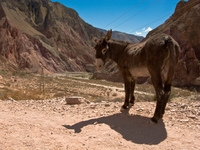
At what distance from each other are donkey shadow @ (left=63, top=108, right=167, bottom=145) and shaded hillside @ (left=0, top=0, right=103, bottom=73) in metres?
52.2

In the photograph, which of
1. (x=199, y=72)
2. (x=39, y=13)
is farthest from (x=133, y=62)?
(x=39, y=13)

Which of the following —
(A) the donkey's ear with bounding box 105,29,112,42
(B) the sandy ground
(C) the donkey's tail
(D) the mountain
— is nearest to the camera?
(B) the sandy ground

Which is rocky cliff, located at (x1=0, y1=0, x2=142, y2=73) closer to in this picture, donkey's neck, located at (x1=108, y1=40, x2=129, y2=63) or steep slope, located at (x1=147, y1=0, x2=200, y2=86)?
Result: steep slope, located at (x1=147, y1=0, x2=200, y2=86)

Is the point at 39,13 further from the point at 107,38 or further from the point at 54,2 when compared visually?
the point at 107,38

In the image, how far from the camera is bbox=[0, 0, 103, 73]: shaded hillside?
5726 centimetres

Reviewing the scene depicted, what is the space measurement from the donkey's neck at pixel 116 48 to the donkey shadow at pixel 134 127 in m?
2.08

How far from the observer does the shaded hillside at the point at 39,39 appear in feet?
188

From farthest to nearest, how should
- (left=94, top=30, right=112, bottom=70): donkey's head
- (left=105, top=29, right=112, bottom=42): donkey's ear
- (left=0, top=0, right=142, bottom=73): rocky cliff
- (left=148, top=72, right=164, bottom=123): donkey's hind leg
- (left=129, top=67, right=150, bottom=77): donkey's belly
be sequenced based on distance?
1. (left=0, top=0, right=142, bottom=73): rocky cliff
2. (left=94, top=30, right=112, bottom=70): donkey's head
3. (left=105, top=29, right=112, bottom=42): donkey's ear
4. (left=129, top=67, right=150, bottom=77): donkey's belly
5. (left=148, top=72, right=164, bottom=123): donkey's hind leg

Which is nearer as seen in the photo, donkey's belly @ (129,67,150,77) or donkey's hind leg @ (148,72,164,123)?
donkey's hind leg @ (148,72,164,123)

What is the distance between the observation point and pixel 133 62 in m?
5.14

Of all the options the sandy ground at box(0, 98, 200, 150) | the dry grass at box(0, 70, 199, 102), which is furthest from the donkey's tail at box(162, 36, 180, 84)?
the dry grass at box(0, 70, 199, 102)

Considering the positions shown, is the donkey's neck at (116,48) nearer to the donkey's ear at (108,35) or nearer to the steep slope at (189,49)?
the donkey's ear at (108,35)

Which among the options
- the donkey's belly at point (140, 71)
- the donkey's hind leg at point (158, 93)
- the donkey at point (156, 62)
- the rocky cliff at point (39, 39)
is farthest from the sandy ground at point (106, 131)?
the rocky cliff at point (39, 39)

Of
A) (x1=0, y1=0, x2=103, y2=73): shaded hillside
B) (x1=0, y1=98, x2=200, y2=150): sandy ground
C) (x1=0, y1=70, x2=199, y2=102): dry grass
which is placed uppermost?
(x1=0, y1=0, x2=103, y2=73): shaded hillside
